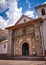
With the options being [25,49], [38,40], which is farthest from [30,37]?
[25,49]

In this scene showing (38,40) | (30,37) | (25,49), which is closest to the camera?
(38,40)

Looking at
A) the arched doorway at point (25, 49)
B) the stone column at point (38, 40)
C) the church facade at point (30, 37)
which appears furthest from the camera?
the arched doorway at point (25, 49)

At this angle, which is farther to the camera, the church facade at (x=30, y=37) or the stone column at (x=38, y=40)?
the church facade at (x=30, y=37)

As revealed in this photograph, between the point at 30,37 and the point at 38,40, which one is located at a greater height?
the point at 30,37

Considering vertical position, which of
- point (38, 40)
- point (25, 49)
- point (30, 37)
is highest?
point (30, 37)

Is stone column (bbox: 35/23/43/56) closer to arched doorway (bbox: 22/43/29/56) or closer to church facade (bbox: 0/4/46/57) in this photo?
church facade (bbox: 0/4/46/57)

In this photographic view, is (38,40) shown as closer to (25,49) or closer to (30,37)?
(30,37)

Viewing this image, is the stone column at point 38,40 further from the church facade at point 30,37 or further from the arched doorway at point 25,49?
the arched doorway at point 25,49

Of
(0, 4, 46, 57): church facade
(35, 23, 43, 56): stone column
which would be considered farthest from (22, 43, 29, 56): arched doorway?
(35, 23, 43, 56): stone column

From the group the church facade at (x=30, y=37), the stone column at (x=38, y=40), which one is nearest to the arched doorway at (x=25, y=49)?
the church facade at (x=30, y=37)

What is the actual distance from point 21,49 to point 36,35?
12.5 feet

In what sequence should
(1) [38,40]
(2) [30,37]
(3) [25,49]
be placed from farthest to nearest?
1. (3) [25,49]
2. (2) [30,37]
3. (1) [38,40]

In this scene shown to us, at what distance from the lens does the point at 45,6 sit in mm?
16984

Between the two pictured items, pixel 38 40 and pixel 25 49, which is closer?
pixel 38 40
